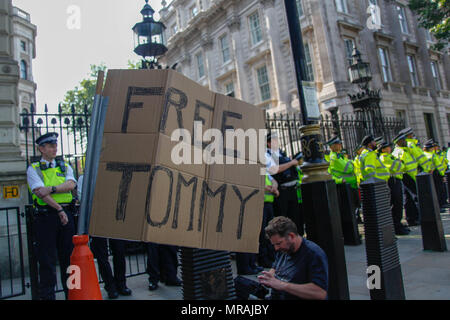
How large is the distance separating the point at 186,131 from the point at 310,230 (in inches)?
73.2

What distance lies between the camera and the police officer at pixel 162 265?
483 centimetres

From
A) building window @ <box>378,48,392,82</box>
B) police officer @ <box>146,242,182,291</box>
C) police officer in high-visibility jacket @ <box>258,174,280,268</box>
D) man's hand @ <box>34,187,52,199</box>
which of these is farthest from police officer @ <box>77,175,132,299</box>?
building window @ <box>378,48,392,82</box>

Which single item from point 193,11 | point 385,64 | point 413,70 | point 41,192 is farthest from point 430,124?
point 41,192

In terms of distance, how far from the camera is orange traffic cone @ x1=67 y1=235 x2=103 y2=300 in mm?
1847

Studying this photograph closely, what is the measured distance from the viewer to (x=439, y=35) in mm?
16156

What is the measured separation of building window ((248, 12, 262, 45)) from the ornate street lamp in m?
17.5

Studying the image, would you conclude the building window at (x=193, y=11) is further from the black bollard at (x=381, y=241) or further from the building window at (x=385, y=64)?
the black bollard at (x=381, y=241)

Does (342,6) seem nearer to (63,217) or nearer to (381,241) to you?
(381,241)

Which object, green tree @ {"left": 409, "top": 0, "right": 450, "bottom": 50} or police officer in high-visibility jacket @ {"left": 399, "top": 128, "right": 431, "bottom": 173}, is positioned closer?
police officer in high-visibility jacket @ {"left": 399, "top": 128, "right": 431, "bottom": 173}

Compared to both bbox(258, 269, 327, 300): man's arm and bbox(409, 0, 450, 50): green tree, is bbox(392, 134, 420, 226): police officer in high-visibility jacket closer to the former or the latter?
bbox(258, 269, 327, 300): man's arm

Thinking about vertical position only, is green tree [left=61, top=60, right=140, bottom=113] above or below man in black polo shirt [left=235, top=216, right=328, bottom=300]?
above

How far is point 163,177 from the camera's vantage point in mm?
2104

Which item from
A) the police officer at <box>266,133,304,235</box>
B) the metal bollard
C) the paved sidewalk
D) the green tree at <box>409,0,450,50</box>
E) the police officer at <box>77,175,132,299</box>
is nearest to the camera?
the metal bollard
